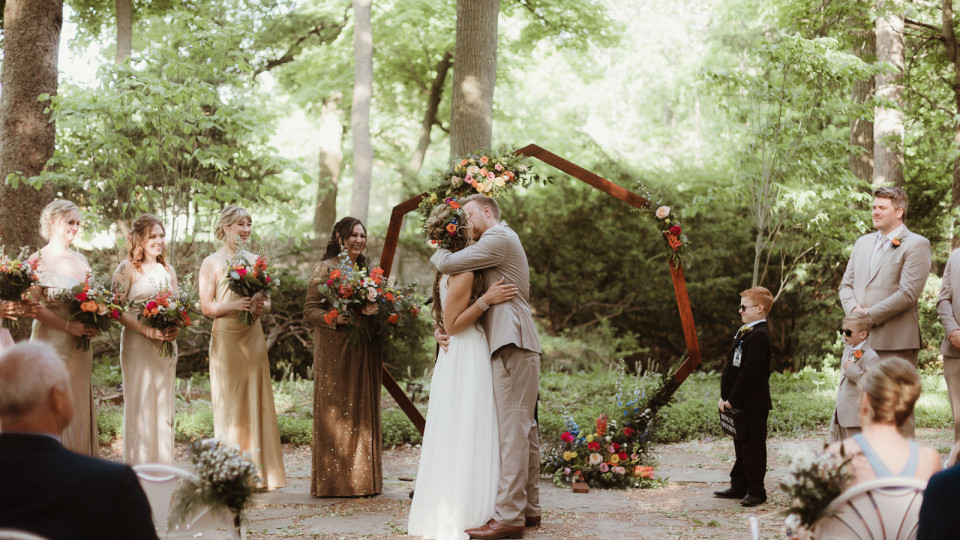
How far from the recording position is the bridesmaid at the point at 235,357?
6613 millimetres

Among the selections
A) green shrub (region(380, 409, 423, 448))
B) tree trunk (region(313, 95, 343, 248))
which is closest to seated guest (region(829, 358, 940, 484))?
green shrub (region(380, 409, 423, 448))

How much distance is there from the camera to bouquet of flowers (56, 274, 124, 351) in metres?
5.84

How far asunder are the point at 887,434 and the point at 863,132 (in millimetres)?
13209

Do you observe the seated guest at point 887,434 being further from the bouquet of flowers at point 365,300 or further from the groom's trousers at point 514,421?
the bouquet of flowers at point 365,300

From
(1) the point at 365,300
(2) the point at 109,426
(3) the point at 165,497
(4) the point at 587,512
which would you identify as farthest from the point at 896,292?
(2) the point at 109,426

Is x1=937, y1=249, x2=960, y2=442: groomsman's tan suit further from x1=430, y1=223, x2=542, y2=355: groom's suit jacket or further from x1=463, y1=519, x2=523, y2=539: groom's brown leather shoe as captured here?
x1=463, y1=519, x2=523, y2=539: groom's brown leather shoe

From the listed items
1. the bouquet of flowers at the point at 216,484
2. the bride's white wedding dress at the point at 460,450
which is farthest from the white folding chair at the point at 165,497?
the bride's white wedding dress at the point at 460,450

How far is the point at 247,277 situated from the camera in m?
6.38

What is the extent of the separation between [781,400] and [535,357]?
21.3ft

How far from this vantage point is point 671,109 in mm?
35438

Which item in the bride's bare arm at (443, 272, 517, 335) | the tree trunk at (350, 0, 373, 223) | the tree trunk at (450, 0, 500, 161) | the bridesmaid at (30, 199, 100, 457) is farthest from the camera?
the tree trunk at (350, 0, 373, 223)

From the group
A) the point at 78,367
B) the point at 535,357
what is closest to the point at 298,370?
the point at 78,367

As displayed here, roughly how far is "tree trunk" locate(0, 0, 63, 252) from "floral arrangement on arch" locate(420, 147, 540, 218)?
4363 millimetres

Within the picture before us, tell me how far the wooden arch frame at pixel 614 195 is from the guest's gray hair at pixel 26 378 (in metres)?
4.32
